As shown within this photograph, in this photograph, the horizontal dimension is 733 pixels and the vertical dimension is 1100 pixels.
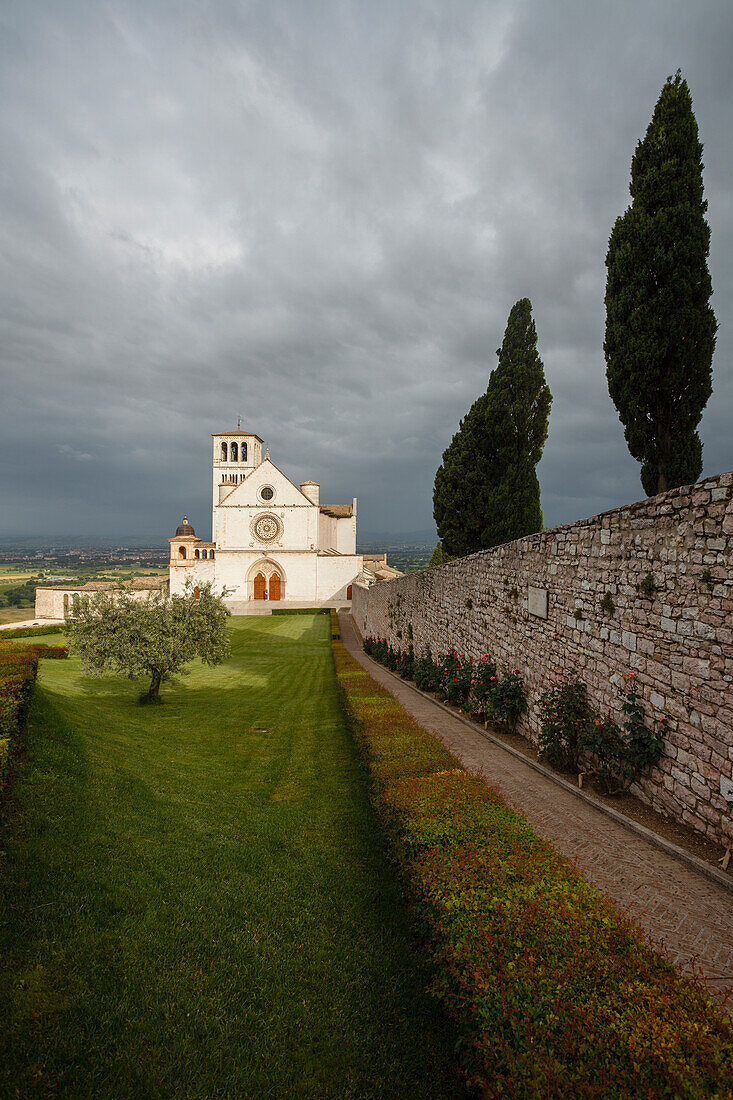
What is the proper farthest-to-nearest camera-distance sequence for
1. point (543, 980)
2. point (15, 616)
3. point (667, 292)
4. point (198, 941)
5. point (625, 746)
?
point (15, 616) < point (667, 292) < point (625, 746) < point (198, 941) < point (543, 980)

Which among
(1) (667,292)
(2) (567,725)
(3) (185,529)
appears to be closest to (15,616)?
(3) (185,529)

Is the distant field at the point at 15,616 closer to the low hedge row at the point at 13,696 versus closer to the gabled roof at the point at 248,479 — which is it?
the gabled roof at the point at 248,479

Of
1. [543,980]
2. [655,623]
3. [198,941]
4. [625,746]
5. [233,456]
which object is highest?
[233,456]

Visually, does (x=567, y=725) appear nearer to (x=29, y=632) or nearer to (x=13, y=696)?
(x=13, y=696)

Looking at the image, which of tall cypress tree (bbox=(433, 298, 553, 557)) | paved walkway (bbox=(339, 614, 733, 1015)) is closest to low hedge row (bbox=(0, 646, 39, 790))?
paved walkway (bbox=(339, 614, 733, 1015))

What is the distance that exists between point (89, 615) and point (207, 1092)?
14.1 meters

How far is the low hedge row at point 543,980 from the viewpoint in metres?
2.17

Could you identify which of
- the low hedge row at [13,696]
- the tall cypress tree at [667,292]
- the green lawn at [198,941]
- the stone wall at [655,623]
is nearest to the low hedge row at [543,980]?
the green lawn at [198,941]

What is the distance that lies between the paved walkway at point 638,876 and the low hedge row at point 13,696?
5.91 metres

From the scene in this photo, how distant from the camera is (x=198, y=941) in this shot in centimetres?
395

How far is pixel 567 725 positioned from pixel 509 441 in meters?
15.9

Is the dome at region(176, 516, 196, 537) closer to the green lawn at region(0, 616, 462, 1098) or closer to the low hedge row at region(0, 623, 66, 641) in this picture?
the low hedge row at region(0, 623, 66, 641)

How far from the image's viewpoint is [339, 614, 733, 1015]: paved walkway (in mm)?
3441

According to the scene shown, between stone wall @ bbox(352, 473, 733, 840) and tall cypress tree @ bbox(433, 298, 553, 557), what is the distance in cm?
1201
